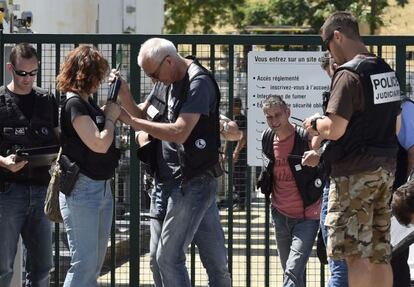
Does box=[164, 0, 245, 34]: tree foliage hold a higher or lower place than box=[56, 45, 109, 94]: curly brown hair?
higher

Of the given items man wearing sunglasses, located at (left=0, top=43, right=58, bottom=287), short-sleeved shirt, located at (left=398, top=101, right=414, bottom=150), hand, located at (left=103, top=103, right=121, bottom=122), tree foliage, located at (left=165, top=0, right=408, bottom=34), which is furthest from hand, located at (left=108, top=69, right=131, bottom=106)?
tree foliage, located at (left=165, top=0, right=408, bottom=34)

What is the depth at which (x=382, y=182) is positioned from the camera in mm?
6113

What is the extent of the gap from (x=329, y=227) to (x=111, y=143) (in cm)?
148

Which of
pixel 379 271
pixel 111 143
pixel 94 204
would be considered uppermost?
pixel 111 143

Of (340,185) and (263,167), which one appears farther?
(263,167)

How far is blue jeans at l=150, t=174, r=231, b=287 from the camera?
6.38 m

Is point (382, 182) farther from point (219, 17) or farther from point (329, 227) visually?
point (219, 17)

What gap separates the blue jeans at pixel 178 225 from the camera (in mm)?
6383

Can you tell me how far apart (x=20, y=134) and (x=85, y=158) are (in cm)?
87

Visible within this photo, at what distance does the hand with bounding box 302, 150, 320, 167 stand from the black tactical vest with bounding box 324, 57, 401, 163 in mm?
574

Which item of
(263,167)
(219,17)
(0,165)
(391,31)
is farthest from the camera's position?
(391,31)

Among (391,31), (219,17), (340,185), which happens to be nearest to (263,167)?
(340,185)

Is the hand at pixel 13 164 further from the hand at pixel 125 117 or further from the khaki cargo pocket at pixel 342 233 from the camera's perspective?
the khaki cargo pocket at pixel 342 233

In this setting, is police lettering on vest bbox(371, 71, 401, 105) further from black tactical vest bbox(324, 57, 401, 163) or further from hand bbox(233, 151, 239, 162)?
hand bbox(233, 151, 239, 162)
